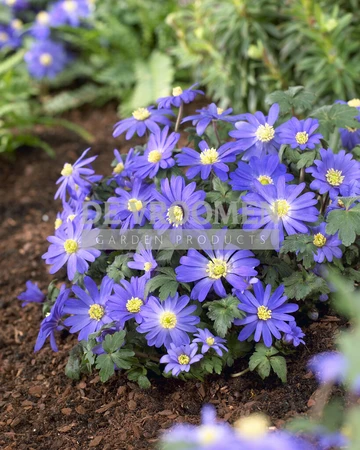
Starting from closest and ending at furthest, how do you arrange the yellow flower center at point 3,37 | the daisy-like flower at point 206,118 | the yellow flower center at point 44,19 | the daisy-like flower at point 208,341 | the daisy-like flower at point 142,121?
the daisy-like flower at point 208,341 < the daisy-like flower at point 206,118 < the daisy-like flower at point 142,121 < the yellow flower center at point 44,19 < the yellow flower center at point 3,37

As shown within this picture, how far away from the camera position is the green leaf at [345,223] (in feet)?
5.88

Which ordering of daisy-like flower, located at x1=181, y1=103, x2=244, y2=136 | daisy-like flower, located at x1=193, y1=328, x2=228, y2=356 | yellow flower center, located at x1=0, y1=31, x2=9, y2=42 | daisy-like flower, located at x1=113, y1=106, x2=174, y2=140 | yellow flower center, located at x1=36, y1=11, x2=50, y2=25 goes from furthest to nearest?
1. yellow flower center, located at x1=0, y1=31, x2=9, y2=42
2. yellow flower center, located at x1=36, y1=11, x2=50, y2=25
3. daisy-like flower, located at x1=113, y1=106, x2=174, y2=140
4. daisy-like flower, located at x1=181, y1=103, x2=244, y2=136
5. daisy-like flower, located at x1=193, y1=328, x2=228, y2=356

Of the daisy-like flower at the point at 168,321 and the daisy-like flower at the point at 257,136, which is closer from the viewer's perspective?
the daisy-like flower at the point at 168,321

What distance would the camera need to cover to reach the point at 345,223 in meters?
1.81

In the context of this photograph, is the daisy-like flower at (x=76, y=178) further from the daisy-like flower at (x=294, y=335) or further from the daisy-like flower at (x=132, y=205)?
the daisy-like flower at (x=294, y=335)

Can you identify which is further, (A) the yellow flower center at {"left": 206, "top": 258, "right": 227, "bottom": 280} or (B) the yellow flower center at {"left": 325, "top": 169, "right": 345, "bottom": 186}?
(B) the yellow flower center at {"left": 325, "top": 169, "right": 345, "bottom": 186}

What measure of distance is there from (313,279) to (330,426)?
0.73m

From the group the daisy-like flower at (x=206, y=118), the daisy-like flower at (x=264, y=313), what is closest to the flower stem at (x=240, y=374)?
the daisy-like flower at (x=264, y=313)

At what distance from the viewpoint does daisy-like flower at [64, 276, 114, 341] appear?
1.97 meters

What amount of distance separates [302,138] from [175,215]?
1.63 ft

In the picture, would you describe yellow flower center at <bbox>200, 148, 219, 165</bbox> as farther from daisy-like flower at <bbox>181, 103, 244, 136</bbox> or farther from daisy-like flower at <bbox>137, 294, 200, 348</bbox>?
daisy-like flower at <bbox>137, 294, 200, 348</bbox>

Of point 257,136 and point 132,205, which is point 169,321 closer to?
point 132,205

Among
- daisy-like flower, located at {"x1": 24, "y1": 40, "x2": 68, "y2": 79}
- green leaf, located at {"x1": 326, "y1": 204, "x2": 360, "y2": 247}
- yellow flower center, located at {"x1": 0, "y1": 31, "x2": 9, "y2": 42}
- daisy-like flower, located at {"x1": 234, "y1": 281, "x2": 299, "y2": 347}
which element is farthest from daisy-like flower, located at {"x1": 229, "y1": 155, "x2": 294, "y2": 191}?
yellow flower center, located at {"x1": 0, "y1": 31, "x2": 9, "y2": 42}

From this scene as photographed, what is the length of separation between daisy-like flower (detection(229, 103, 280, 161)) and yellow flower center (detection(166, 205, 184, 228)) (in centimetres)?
33
